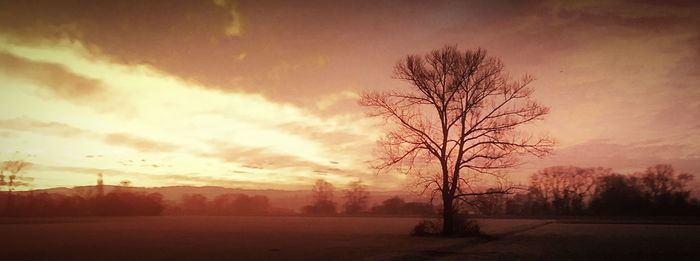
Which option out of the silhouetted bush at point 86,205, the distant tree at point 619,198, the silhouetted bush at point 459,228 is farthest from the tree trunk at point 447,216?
the silhouetted bush at point 86,205

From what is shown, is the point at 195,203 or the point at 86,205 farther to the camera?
the point at 195,203

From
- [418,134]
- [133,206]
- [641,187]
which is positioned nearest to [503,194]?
[418,134]

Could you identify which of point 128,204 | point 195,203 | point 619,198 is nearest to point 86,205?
point 128,204

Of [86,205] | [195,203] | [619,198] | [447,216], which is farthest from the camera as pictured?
[195,203]

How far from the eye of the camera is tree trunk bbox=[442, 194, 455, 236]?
124 ft

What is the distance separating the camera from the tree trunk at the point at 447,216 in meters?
37.8

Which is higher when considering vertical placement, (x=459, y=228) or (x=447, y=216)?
(x=447, y=216)

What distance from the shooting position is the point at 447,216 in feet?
125

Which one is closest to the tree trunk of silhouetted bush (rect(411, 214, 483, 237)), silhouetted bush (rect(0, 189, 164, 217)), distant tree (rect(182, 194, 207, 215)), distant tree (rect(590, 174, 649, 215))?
silhouetted bush (rect(411, 214, 483, 237))

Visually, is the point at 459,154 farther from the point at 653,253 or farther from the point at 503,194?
the point at 653,253

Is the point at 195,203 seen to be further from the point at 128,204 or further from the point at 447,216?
the point at 447,216

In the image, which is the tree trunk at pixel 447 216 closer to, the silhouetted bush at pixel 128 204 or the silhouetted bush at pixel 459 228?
the silhouetted bush at pixel 459 228

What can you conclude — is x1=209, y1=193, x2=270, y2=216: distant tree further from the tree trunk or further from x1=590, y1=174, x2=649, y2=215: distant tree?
the tree trunk

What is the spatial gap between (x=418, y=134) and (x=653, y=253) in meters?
17.8
